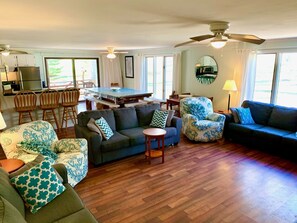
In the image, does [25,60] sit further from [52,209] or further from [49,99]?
[52,209]

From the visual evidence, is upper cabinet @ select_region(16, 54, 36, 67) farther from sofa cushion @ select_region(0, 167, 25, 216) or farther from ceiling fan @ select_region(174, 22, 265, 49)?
ceiling fan @ select_region(174, 22, 265, 49)

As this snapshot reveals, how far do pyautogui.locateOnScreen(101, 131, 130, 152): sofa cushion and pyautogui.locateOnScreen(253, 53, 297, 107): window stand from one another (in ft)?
11.8

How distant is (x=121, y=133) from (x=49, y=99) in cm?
247

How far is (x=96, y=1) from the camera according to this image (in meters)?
1.80

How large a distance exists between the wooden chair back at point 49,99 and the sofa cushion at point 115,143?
7.82ft

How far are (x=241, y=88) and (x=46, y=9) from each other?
4873 millimetres

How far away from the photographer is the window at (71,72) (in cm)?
905

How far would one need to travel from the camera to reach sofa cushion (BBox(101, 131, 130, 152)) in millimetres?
3885

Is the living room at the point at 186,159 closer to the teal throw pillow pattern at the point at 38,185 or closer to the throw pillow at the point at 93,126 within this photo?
the throw pillow at the point at 93,126

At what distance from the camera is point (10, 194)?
1963 millimetres

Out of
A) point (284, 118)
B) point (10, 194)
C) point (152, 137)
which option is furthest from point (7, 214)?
point (284, 118)

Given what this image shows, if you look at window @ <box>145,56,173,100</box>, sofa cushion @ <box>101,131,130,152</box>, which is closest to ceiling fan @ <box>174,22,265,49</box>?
sofa cushion @ <box>101,131,130,152</box>

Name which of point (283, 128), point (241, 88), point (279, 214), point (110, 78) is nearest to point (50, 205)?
point (279, 214)

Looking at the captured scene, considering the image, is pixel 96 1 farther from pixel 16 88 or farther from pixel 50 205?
pixel 16 88
